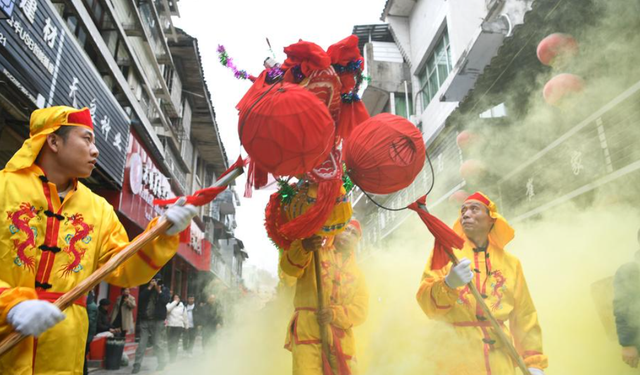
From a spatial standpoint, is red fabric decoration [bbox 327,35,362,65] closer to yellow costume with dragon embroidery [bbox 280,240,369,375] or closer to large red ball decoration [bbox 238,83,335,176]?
large red ball decoration [bbox 238,83,335,176]

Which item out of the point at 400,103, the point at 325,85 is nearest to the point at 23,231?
the point at 325,85

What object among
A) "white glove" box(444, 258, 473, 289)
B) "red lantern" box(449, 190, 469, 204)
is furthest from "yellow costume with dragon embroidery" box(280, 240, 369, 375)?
"red lantern" box(449, 190, 469, 204)

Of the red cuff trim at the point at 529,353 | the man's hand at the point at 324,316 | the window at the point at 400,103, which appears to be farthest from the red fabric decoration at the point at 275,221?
the window at the point at 400,103

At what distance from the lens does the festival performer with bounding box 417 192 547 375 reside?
3.02 m

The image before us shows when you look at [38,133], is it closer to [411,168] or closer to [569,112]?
[411,168]

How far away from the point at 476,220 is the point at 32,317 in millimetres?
3083

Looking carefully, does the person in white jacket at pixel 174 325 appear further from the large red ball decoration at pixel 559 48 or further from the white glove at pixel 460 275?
the large red ball decoration at pixel 559 48

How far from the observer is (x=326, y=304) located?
355 centimetres

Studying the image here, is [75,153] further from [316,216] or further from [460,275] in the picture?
[460,275]

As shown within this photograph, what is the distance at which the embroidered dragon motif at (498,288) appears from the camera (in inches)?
128

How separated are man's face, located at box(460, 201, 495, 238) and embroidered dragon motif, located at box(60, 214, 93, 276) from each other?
2.78 metres

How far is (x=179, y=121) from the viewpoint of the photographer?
57.3 ft

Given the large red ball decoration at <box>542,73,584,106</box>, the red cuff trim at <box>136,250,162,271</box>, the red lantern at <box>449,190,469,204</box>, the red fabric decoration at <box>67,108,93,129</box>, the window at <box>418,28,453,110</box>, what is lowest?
the red cuff trim at <box>136,250,162,271</box>

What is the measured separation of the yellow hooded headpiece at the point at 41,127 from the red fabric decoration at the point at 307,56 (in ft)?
4.22
